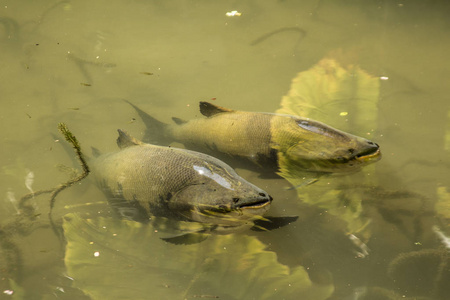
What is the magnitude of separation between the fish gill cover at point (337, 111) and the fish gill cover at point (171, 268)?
66 cm

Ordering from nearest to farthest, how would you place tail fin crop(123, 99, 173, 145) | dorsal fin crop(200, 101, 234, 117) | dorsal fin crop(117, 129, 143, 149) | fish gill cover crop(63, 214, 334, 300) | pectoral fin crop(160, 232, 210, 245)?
fish gill cover crop(63, 214, 334, 300), pectoral fin crop(160, 232, 210, 245), dorsal fin crop(117, 129, 143, 149), dorsal fin crop(200, 101, 234, 117), tail fin crop(123, 99, 173, 145)

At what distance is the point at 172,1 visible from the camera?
6.20 meters

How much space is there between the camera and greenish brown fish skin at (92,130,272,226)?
315cm

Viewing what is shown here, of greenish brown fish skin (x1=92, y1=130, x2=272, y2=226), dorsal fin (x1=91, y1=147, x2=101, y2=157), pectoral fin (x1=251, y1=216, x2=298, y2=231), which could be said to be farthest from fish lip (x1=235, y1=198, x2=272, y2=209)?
dorsal fin (x1=91, y1=147, x2=101, y2=157)

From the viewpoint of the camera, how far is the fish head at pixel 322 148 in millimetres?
3586

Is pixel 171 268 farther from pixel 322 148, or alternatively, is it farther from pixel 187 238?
pixel 322 148

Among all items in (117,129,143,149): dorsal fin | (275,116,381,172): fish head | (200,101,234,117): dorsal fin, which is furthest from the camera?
(200,101,234,117): dorsal fin

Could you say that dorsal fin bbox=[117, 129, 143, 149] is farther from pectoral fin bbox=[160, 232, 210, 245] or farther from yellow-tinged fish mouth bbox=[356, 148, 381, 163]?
yellow-tinged fish mouth bbox=[356, 148, 381, 163]

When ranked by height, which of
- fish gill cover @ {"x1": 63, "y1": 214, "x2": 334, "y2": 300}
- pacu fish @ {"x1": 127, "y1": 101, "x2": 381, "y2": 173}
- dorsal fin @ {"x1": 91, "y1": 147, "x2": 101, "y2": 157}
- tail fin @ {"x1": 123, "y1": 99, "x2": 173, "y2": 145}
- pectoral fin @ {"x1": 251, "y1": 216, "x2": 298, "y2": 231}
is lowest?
fish gill cover @ {"x1": 63, "y1": 214, "x2": 334, "y2": 300}

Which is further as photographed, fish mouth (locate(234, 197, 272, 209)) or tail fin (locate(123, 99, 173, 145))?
tail fin (locate(123, 99, 173, 145))

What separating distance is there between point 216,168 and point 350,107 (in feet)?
6.14

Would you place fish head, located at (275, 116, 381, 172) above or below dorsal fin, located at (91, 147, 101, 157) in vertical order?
above

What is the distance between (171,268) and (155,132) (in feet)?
5.02

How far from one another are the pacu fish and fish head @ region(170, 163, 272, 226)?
0.51 m
